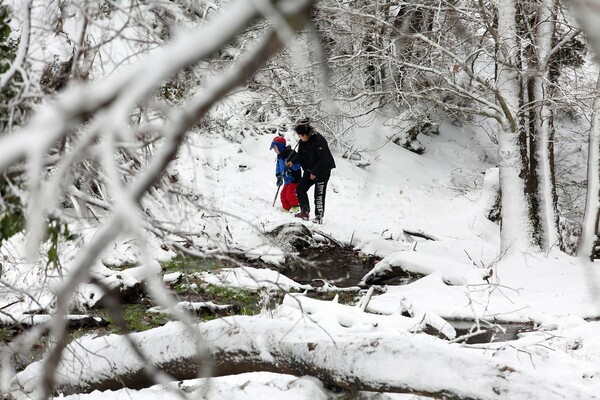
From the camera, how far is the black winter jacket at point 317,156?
11.6 metres

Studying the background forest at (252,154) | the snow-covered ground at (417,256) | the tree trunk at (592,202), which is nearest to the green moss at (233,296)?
the background forest at (252,154)

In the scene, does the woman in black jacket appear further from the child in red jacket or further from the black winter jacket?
the child in red jacket

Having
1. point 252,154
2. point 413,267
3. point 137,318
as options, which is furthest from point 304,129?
point 252,154

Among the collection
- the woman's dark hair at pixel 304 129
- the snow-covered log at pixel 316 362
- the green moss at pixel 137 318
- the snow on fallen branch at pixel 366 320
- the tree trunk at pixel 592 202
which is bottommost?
the green moss at pixel 137 318

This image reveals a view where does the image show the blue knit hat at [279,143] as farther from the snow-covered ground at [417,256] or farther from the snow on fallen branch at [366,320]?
the snow on fallen branch at [366,320]

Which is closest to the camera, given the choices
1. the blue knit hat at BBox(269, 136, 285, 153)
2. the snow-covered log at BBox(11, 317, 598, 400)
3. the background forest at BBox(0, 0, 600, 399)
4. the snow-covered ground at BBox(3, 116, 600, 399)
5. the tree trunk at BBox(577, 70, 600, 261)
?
the background forest at BBox(0, 0, 600, 399)

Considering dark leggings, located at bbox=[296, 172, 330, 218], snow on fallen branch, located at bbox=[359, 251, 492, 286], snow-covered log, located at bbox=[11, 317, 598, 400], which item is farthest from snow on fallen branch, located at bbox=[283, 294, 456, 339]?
dark leggings, located at bbox=[296, 172, 330, 218]

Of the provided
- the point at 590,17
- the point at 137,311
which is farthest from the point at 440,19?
the point at 590,17

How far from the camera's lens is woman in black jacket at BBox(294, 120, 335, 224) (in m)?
11.6

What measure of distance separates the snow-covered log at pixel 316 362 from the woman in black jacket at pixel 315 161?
24.2ft

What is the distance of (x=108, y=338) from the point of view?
180 inches

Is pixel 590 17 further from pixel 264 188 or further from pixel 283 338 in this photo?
pixel 264 188

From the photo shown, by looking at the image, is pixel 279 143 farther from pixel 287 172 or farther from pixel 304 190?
pixel 304 190

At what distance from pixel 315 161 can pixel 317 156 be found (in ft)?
0.36
